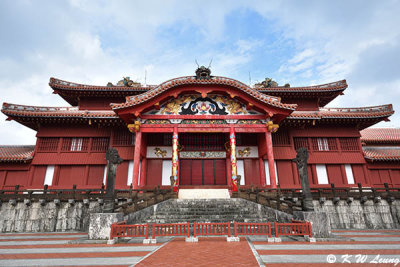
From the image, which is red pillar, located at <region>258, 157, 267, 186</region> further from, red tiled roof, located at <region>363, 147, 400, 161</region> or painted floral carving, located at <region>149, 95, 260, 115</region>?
red tiled roof, located at <region>363, 147, 400, 161</region>

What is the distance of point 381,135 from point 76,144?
28.7 m

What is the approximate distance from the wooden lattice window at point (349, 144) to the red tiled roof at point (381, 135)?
10.2 ft

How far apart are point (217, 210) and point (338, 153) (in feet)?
40.0

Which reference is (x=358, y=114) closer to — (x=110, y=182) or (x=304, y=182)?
(x=304, y=182)

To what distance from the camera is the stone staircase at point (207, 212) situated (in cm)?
930

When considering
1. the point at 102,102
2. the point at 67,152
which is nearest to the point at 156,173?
the point at 67,152

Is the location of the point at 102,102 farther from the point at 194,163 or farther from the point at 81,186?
the point at 194,163

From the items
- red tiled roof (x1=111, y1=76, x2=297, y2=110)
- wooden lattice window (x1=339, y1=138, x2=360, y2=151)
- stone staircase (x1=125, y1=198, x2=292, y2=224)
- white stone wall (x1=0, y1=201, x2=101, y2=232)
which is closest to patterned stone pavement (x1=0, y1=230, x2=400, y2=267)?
stone staircase (x1=125, y1=198, x2=292, y2=224)

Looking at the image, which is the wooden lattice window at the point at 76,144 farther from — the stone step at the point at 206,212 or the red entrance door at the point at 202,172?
the stone step at the point at 206,212

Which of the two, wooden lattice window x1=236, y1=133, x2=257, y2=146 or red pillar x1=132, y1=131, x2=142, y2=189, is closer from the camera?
red pillar x1=132, y1=131, x2=142, y2=189

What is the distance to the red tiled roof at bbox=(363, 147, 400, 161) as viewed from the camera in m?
15.5

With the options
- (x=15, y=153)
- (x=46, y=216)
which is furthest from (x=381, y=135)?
(x=15, y=153)

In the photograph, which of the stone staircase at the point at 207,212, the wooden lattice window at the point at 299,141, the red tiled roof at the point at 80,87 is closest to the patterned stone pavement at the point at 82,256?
the stone staircase at the point at 207,212

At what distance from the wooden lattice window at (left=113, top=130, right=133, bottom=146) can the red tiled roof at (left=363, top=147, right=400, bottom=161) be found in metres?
19.3
